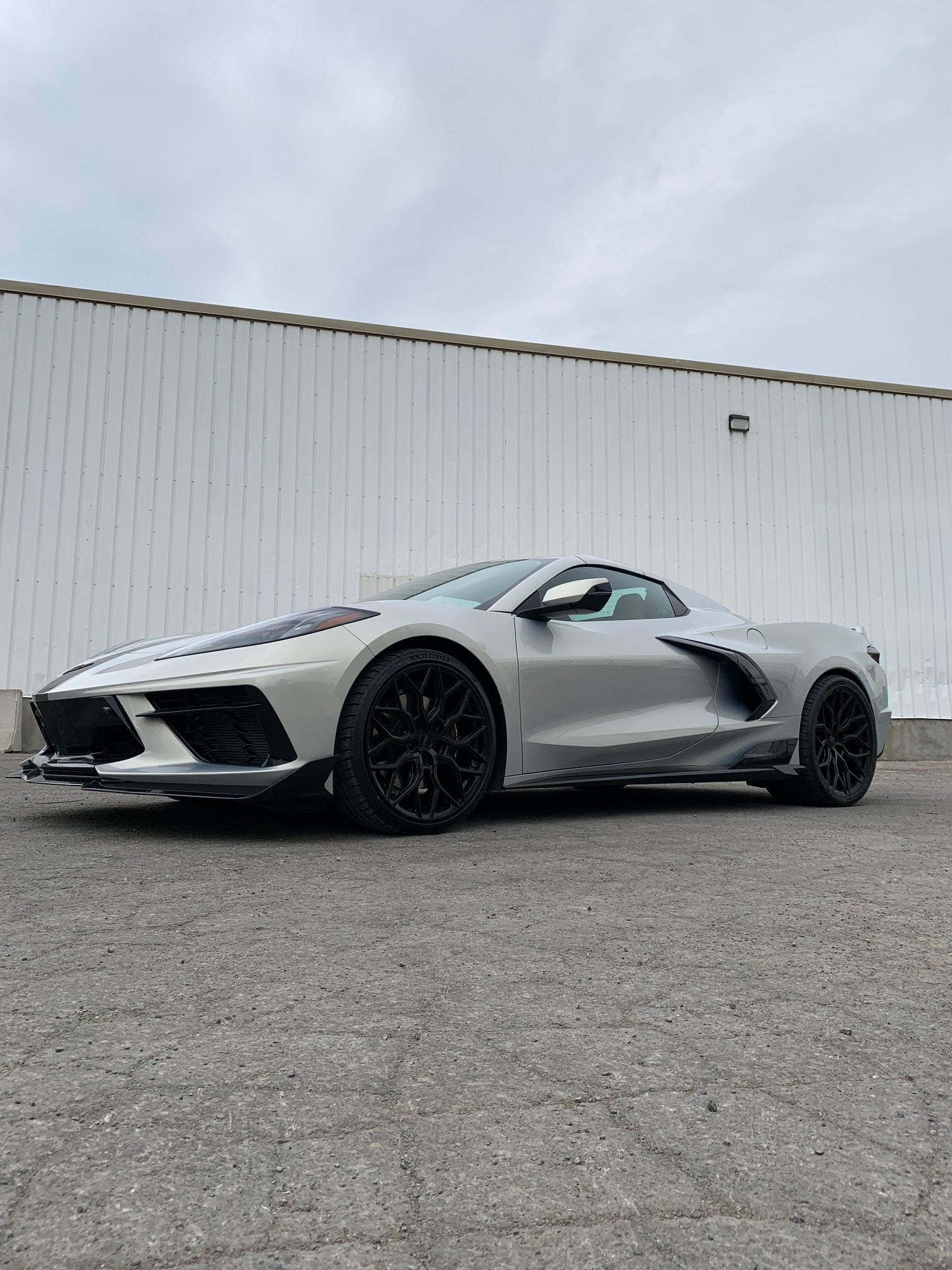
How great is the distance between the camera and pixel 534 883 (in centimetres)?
280

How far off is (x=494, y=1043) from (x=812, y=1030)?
52cm

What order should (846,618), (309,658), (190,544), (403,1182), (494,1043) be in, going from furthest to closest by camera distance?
(846,618) → (190,544) → (309,658) → (494,1043) → (403,1182)

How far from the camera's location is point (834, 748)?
17.1 feet

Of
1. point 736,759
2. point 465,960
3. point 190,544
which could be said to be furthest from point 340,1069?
point 190,544

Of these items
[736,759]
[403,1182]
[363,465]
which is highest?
[363,465]

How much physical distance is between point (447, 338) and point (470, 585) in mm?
8143

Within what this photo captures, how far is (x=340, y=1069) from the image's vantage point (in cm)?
140

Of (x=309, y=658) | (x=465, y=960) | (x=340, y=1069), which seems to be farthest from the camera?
(x=309, y=658)

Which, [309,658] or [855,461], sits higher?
[855,461]

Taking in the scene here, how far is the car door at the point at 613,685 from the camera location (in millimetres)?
4098

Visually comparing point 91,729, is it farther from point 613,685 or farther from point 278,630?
point 613,685

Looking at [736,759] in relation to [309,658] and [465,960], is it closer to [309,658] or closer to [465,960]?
[309,658]

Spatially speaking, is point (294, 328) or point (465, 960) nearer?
point (465, 960)

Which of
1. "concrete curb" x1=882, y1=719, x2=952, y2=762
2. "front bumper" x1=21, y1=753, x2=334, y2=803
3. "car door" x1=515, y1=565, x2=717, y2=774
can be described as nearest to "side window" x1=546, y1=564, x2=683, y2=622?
"car door" x1=515, y1=565, x2=717, y2=774
